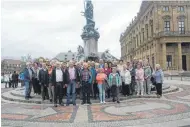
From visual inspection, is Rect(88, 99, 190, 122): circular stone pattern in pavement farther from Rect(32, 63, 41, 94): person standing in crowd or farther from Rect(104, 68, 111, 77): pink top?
Rect(32, 63, 41, 94): person standing in crowd

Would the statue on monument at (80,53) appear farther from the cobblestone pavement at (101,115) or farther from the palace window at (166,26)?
the palace window at (166,26)

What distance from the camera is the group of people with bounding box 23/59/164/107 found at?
41.8 ft

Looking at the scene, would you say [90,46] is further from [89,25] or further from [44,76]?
[44,76]

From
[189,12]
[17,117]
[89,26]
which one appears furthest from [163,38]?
[17,117]

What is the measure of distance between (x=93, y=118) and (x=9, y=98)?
7798mm

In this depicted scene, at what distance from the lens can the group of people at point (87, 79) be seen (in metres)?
12.7

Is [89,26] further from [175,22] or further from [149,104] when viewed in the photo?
[175,22]

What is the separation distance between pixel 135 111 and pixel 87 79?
299cm

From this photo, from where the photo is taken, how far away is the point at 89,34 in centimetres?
2595

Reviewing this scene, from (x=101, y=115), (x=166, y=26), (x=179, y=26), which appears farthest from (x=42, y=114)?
(x=179, y=26)

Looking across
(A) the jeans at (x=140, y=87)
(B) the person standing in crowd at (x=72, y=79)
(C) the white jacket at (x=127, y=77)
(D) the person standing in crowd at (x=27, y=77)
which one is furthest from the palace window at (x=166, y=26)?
(B) the person standing in crowd at (x=72, y=79)

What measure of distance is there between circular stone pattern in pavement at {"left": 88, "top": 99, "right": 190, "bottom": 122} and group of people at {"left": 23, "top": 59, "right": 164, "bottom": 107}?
3.93 feet

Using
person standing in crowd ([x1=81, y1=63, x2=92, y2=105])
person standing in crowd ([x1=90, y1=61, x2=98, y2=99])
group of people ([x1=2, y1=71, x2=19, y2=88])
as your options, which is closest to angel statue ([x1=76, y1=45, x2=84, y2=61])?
group of people ([x1=2, y1=71, x2=19, y2=88])

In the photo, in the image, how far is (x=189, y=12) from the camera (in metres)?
65.6
